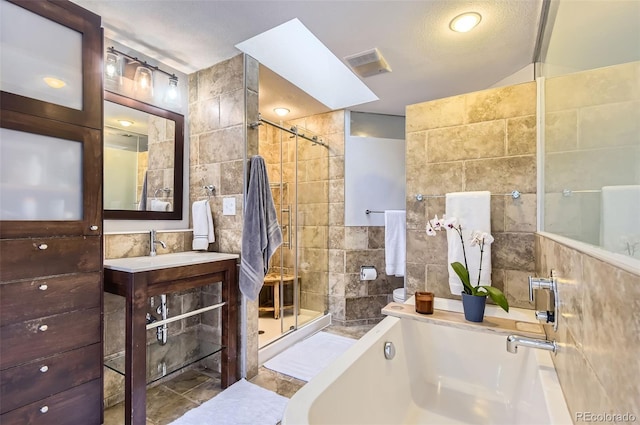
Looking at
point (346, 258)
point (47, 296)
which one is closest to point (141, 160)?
point (47, 296)

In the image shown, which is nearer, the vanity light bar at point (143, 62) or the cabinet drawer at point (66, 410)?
the cabinet drawer at point (66, 410)

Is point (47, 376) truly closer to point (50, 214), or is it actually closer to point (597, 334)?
point (50, 214)

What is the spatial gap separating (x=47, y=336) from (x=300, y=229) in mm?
2281

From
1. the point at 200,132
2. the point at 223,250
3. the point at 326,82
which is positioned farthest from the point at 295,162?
the point at 223,250

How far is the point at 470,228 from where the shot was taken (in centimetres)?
180

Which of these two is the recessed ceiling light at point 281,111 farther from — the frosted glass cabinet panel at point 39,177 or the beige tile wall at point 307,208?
the frosted glass cabinet panel at point 39,177

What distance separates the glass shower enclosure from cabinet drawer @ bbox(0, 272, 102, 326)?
184 cm

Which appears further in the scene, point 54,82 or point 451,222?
point 451,222

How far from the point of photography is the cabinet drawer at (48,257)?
119cm

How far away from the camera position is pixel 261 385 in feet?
6.55

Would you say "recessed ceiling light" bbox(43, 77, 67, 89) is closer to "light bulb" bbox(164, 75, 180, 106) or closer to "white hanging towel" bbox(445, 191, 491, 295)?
"light bulb" bbox(164, 75, 180, 106)

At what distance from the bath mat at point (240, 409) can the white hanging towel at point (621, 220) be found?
5.73ft

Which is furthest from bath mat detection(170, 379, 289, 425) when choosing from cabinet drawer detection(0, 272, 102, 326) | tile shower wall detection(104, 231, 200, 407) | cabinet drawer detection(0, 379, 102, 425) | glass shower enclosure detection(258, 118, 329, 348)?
glass shower enclosure detection(258, 118, 329, 348)

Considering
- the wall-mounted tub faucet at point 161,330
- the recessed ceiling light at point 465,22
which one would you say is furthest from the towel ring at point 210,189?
the recessed ceiling light at point 465,22
